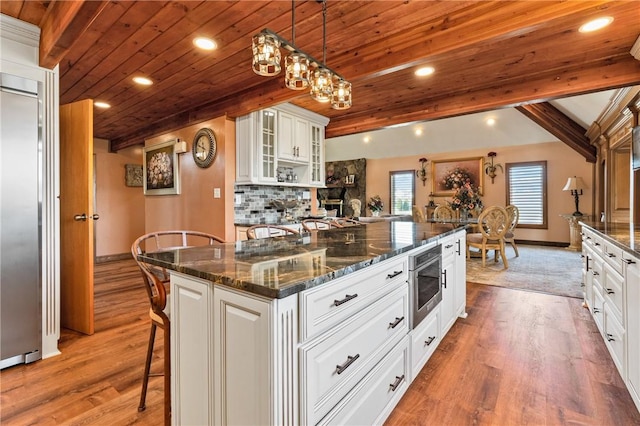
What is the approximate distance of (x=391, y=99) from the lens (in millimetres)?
4031

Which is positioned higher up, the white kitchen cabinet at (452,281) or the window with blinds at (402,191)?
the window with blinds at (402,191)

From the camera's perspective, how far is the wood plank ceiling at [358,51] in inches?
79.5

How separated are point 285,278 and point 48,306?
2.26 meters

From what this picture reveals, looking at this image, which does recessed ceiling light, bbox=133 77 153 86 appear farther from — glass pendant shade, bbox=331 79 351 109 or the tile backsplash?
glass pendant shade, bbox=331 79 351 109

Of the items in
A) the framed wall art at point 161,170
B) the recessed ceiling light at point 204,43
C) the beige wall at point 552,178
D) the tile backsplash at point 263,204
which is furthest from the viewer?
the beige wall at point 552,178

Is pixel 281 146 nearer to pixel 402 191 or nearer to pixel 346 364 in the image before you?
pixel 346 364

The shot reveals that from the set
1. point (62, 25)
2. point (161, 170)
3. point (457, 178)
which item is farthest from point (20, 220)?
point (457, 178)

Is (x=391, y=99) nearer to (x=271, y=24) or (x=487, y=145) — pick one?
(x=271, y=24)

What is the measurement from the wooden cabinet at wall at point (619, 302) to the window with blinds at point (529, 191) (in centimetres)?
576

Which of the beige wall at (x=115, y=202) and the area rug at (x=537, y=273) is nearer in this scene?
the area rug at (x=537, y=273)

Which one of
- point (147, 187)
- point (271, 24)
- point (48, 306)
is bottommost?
point (48, 306)

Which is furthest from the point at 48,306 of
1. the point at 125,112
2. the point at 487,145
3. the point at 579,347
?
the point at 487,145

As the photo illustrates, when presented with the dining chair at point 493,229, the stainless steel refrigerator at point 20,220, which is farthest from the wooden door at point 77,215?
the dining chair at point 493,229

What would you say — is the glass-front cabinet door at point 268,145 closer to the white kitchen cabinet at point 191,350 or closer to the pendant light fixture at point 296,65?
the pendant light fixture at point 296,65
